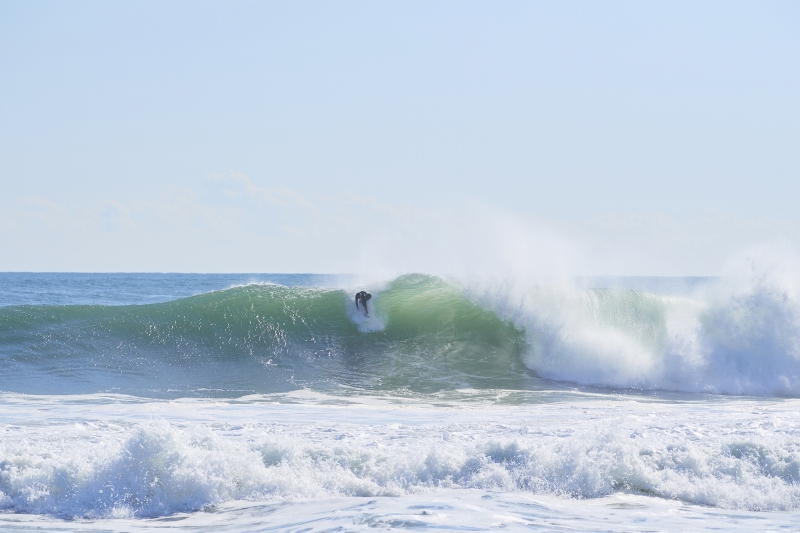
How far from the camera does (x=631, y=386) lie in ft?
42.2

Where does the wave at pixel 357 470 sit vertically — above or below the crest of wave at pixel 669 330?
below

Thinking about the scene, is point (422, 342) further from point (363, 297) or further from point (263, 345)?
point (263, 345)

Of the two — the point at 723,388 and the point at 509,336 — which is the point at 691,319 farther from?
the point at 509,336

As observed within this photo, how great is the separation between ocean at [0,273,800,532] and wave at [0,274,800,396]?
0.18 feet

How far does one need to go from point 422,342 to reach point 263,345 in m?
3.16

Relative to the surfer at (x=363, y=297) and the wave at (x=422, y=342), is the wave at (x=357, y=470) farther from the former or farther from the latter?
the surfer at (x=363, y=297)

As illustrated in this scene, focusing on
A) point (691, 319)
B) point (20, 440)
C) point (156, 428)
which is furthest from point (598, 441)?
point (691, 319)

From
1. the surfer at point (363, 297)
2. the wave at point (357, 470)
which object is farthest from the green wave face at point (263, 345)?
the wave at point (357, 470)

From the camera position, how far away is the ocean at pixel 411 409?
5945 mm

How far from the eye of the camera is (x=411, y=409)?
32.7ft

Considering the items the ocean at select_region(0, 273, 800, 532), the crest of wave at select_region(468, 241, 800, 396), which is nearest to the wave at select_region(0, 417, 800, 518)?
the ocean at select_region(0, 273, 800, 532)

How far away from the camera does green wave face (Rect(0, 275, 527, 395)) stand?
1232 centimetres

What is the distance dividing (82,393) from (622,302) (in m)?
10.9

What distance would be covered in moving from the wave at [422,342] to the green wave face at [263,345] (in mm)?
37
